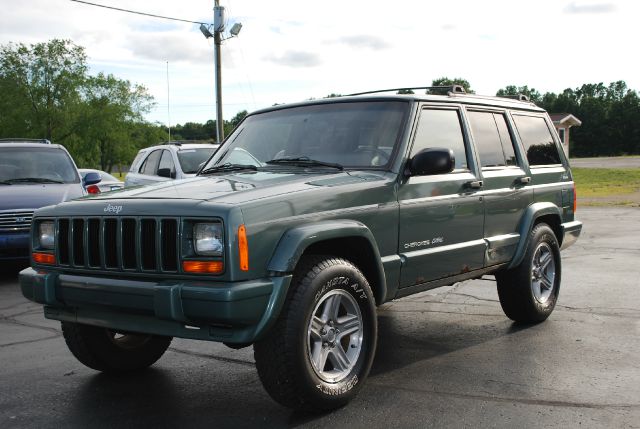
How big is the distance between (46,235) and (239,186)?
131 cm

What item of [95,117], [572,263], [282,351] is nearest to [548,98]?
[95,117]

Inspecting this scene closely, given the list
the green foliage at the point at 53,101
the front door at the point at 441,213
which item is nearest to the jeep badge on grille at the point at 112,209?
the front door at the point at 441,213

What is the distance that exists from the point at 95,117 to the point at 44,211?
6268cm

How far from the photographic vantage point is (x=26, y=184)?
1017 centimetres

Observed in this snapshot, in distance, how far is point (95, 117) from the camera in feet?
210

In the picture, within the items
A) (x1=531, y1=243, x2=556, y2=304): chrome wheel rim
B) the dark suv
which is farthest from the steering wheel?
the dark suv

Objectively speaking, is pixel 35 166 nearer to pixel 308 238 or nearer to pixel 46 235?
pixel 46 235

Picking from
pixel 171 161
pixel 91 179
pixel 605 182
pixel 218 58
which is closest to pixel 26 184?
pixel 91 179

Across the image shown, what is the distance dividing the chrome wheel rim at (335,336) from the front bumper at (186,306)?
0.43 metres

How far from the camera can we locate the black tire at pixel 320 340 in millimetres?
3867

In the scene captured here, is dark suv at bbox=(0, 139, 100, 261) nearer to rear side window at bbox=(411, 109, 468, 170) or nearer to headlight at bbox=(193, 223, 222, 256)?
rear side window at bbox=(411, 109, 468, 170)

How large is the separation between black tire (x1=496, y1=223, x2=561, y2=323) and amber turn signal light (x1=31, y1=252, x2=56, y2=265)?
12.2 feet

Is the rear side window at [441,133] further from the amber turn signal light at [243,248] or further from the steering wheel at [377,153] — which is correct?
the amber turn signal light at [243,248]

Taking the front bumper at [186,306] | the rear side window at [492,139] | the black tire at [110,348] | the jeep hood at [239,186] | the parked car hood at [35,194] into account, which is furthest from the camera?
the parked car hood at [35,194]
